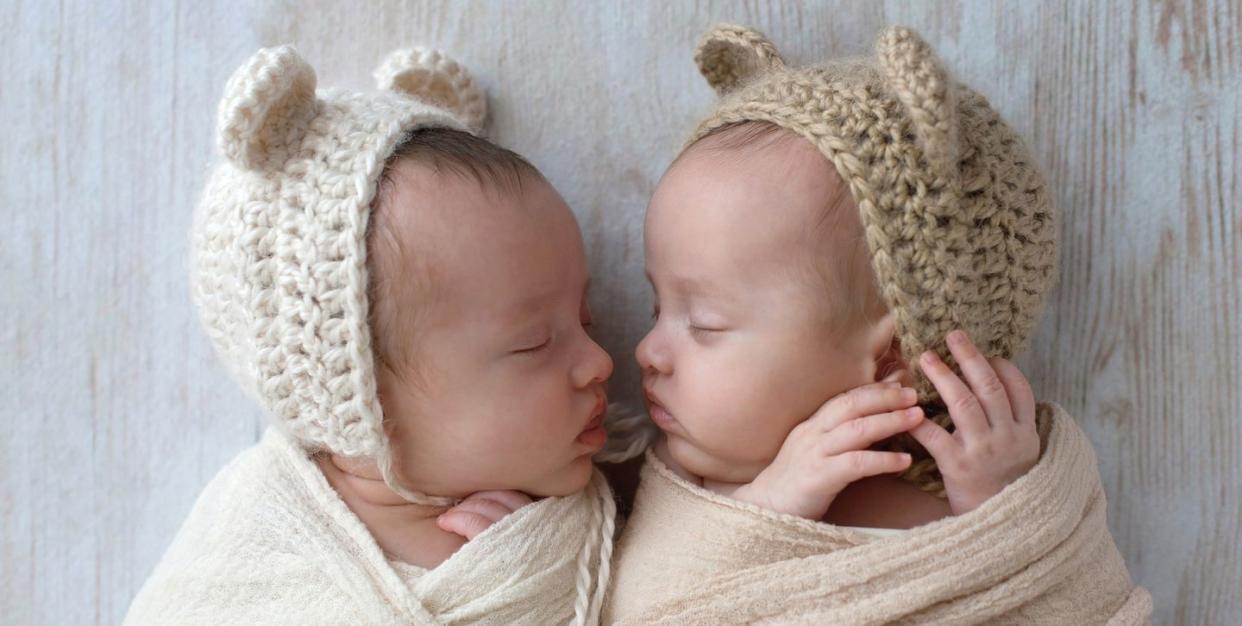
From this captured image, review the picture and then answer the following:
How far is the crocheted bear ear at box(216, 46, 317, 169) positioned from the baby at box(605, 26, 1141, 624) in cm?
54

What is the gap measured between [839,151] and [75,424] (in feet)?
4.65

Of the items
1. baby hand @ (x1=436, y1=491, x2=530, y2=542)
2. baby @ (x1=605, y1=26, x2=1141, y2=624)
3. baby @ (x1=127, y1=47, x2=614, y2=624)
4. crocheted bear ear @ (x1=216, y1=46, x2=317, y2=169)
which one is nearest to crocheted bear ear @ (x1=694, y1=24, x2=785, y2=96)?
baby @ (x1=605, y1=26, x2=1141, y2=624)

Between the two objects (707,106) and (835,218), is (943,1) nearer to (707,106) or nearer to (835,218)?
(707,106)

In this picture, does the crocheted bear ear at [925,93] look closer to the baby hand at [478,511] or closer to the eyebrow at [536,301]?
the eyebrow at [536,301]

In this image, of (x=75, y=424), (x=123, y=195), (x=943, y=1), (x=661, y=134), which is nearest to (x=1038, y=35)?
(x=943, y=1)

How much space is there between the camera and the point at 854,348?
1354 mm

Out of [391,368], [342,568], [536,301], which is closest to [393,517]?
[342,568]

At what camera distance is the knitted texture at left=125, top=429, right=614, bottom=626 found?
1379 mm

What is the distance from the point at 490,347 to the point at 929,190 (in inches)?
24.1

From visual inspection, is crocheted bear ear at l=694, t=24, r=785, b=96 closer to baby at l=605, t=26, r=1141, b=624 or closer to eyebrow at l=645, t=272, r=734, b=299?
baby at l=605, t=26, r=1141, b=624

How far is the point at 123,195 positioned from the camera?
5.83ft

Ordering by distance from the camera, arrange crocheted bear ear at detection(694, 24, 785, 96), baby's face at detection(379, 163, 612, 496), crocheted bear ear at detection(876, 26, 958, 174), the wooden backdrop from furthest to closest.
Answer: the wooden backdrop, crocheted bear ear at detection(694, 24, 785, 96), baby's face at detection(379, 163, 612, 496), crocheted bear ear at detection(876, 26, 958, 174)

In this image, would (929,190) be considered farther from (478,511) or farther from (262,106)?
(262,106)

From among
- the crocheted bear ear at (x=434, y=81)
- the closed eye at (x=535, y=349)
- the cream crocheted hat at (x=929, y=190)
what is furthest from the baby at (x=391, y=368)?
the cream crocheted hat at (x=929, y=190)
